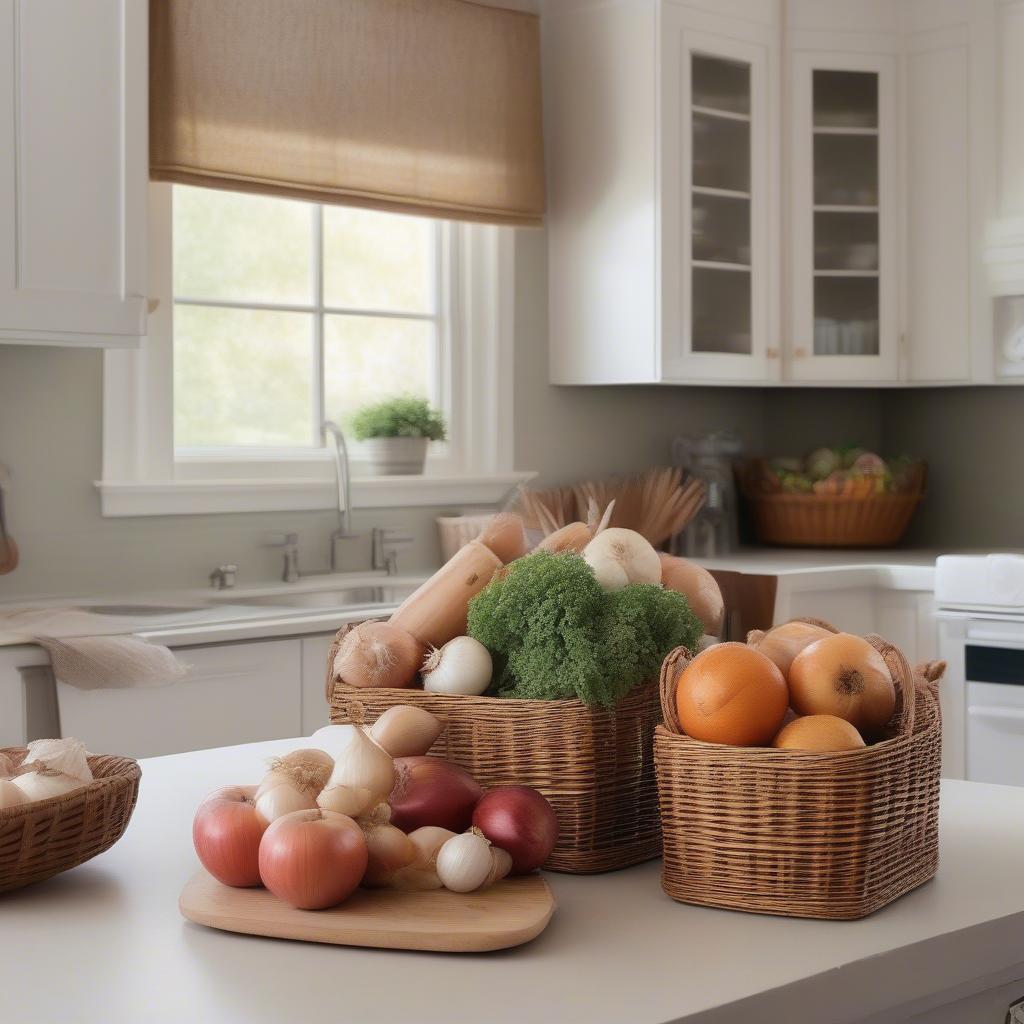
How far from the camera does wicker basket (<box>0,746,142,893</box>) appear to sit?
3.33 feet

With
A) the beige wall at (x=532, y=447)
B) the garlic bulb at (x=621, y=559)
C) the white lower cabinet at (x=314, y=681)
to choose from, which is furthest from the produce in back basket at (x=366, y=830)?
the beige wall at (x=532, y=447)

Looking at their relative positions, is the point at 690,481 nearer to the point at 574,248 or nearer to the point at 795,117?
the point at 574,248

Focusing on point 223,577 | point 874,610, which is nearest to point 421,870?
point 223,577

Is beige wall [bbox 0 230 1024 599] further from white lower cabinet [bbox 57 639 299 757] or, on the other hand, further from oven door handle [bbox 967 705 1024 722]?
oven door handle [bbox 967 705 1024 722]

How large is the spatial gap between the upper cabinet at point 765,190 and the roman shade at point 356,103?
0.61 feet

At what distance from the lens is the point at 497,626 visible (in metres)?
1.14

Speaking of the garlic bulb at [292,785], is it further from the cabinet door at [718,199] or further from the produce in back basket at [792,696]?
the cabinet door at [718,199]

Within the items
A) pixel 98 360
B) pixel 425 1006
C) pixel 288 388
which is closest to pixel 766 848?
pixel 425 1006

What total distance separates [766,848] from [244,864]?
0.37 meters

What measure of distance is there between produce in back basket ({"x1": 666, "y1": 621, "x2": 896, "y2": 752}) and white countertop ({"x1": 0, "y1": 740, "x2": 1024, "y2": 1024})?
0.13m

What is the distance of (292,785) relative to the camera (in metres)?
1.02

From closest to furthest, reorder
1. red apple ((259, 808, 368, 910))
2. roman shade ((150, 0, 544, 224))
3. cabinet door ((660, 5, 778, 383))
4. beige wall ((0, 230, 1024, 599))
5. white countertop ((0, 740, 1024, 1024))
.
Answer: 1. white countertop ((0, 740, 1024, 1024))
2. red apple ((259, 808, 368, 910))
3. beige wall ((0, 230, 1024, 599))
4. roman shade ((150, 0, 544, 224))
5. cabinet door ((660, 5, 778, 383))

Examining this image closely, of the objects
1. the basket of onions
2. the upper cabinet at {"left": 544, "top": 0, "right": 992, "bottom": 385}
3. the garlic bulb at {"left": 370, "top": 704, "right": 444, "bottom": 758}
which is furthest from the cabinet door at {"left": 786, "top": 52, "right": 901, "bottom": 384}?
the garlic bulb at {"left": 370, "top": 704, "right": 444, "bottom": 758}

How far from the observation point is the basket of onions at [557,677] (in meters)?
1.09
